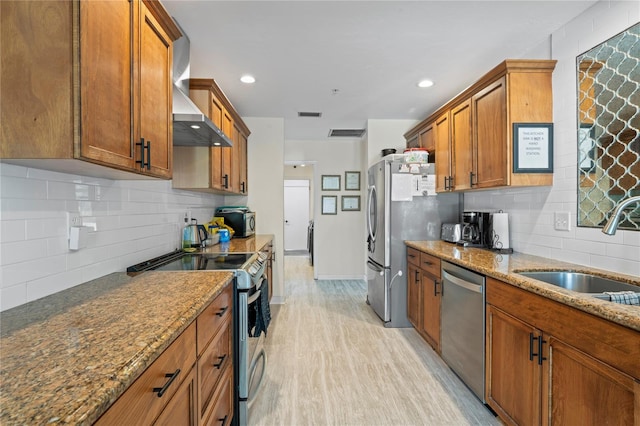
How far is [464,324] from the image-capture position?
2.19m

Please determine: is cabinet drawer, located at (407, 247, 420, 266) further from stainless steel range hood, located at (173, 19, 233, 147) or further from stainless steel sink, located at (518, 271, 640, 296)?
stainless steel range hood, located at (173, 19, 233, 147)

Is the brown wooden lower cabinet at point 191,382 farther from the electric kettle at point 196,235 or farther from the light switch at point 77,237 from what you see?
the electric kettle at point 196,235

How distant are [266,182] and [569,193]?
327 centimetres

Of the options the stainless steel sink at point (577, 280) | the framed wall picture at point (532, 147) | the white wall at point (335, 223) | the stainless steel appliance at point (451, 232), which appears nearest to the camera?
the stainless steel sink at point (577, 280)

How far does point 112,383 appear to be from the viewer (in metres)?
0.64

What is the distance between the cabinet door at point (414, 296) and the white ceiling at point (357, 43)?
1902mm

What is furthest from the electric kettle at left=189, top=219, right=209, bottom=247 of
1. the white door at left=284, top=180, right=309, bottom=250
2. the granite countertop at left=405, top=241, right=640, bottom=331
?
the white door at left=284, top=180, right=309, bottom=250

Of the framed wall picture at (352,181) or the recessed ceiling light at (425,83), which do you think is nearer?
the recessed ceiling light at (425,83)

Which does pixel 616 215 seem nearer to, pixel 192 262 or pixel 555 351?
pixel 555 351

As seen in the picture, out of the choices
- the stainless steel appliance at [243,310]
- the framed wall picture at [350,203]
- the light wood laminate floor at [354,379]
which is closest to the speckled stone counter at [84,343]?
the stainless steel appliance at [243,310]

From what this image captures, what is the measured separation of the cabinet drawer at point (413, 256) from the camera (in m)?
3.08

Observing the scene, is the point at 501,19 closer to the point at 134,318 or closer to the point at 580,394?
the point at 580,394

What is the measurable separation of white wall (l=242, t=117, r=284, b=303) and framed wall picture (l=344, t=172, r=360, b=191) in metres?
1.61

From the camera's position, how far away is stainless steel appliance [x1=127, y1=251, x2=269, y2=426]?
179 centimetres
